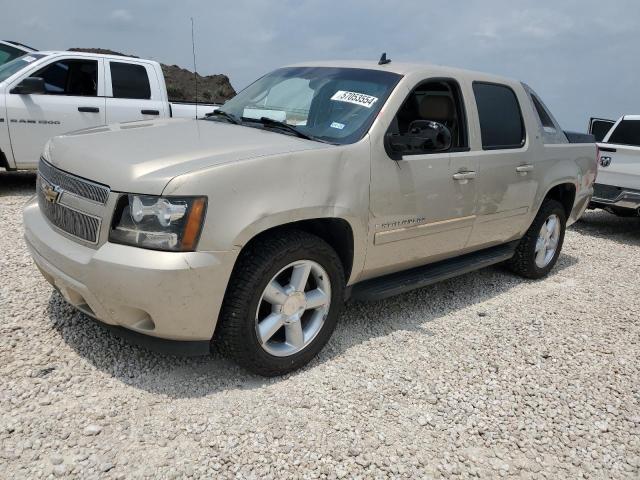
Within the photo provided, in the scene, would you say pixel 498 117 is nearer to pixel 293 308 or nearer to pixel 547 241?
pixel 547 241

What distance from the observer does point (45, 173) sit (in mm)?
3035

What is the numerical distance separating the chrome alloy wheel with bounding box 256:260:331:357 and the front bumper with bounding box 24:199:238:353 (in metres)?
0.35

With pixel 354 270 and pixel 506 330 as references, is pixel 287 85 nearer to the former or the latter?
pixel 354 270

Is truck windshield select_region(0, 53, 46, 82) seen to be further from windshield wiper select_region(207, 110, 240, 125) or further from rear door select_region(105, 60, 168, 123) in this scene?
windshield wiper select_region(207, 110, 240, 125)

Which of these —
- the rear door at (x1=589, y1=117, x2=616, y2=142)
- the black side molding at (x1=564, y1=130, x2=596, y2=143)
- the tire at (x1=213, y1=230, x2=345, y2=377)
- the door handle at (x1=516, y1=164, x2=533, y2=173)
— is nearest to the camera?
the tire at (x1=213, y1=230, x2=345, y2=377)

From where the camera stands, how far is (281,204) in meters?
2.74

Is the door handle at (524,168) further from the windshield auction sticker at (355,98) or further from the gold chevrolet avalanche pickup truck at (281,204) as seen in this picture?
the windshield auction sticker at (355,98)

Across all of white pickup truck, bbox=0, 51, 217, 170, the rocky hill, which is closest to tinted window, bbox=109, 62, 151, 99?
white pickup truck, bbox=0, 51, 217, 170

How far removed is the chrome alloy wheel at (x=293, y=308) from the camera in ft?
9.52

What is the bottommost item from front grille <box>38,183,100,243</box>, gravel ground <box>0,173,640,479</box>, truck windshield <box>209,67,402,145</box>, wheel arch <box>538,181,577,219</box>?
gravel ground <box>0,173,640,479</box>

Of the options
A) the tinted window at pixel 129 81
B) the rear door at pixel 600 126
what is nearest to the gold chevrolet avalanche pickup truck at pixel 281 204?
the tinted window at pixel 129 81

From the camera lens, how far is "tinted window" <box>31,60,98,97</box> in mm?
6949

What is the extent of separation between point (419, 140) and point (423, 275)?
1.00 metres

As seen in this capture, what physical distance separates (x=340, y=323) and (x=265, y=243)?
4.11 feet
